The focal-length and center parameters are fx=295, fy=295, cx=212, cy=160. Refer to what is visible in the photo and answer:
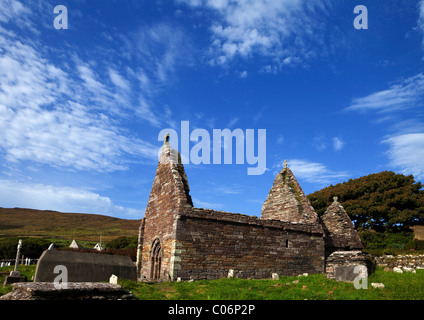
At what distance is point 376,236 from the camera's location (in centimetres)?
3281

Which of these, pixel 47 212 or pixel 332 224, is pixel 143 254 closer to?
pixel 332 224

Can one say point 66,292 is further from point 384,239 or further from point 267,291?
point 384,239

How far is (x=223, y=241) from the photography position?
14.1 metres

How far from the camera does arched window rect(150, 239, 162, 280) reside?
51.6 feet

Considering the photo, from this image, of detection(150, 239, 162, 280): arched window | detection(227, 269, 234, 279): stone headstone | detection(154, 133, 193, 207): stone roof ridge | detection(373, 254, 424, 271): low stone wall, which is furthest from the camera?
detection(373, 254, 424, 271): low stone wall

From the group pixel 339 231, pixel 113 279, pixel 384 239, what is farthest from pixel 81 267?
pixel 384 239

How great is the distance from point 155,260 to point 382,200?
3009 cm

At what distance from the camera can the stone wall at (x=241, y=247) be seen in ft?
43.3

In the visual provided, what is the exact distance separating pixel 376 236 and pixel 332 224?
16.2 metres

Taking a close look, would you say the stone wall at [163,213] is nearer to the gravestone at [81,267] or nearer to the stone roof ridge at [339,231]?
the gravestone at [81,267]

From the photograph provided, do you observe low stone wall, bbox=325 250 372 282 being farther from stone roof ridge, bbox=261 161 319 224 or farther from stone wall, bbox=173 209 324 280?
stone roof ridge, bbox=261 161 319 224

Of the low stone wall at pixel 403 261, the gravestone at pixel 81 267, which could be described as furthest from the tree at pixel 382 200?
the gravestone at pixel 81 267

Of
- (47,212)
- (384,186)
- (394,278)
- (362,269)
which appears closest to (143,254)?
(362,269)

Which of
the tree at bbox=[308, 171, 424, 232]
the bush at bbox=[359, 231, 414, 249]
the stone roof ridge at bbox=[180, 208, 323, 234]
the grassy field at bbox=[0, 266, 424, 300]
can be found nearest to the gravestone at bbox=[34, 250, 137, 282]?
the grassy field at bbox=[0, 266, 424, 300]
